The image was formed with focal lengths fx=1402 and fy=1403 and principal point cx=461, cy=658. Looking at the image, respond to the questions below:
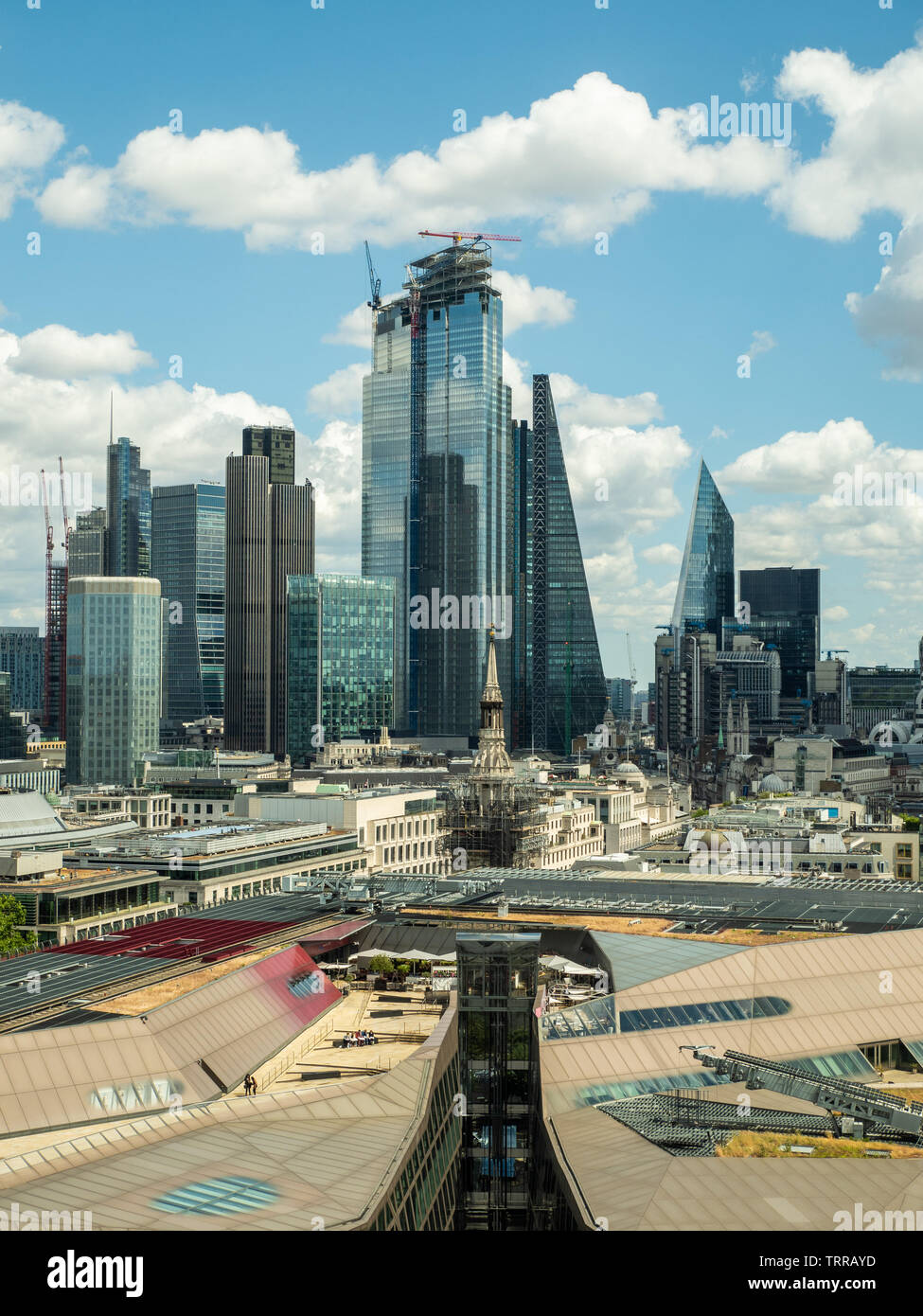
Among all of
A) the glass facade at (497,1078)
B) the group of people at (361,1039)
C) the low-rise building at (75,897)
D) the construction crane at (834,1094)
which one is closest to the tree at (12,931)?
the low-rise building at (75,897)

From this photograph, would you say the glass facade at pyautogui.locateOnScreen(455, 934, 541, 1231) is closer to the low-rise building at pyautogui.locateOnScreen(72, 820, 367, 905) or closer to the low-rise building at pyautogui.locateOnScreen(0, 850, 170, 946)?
the low-rise building at pyautogui.locateOnScreen(0, 850, 170, 946)

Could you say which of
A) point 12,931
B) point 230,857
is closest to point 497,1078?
point 12,931

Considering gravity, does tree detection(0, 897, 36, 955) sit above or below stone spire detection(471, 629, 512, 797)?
below

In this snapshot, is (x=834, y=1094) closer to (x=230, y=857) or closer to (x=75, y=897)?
(x=75, y=897)

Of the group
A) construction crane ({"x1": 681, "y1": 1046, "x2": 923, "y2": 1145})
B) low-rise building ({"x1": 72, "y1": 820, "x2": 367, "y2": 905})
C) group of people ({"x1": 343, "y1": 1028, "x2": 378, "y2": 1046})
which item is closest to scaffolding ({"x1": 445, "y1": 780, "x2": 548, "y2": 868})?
low-rise building ({"x1": 72, "y1": 820, "x2": 367, "y2": 905})

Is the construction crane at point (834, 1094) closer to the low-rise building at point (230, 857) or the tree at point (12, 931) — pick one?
the tree at point (12, 931)

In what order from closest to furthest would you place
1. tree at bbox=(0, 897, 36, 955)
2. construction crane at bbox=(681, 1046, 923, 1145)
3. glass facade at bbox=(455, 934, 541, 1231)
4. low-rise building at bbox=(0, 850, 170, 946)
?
construction crane at bbox=(681, 1046, 923, 1145) < glass facade at bbox=(455, 934, 541, 1231) < tree at bbox=(0, 897, 36, 955) < low-rise building at bbox=(0, 850, 170, 946)
